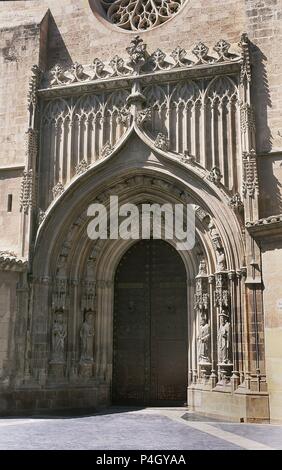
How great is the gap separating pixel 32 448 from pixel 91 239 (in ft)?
21.2

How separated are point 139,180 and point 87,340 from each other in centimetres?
388

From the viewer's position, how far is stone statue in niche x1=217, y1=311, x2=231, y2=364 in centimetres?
1173

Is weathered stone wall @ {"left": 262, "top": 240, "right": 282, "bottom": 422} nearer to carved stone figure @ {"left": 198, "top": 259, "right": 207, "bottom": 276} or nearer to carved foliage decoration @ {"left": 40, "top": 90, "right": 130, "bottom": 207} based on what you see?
carved stone figure @ {"left": 198, "top": 259, "right": 207, "bottom": 276}

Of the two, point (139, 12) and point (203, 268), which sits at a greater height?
point (139, 12)

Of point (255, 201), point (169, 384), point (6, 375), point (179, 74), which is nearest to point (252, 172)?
point (255, 201)

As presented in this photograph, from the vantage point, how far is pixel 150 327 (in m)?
13.7

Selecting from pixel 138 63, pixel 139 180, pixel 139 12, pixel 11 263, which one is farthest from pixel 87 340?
pixel 139 12

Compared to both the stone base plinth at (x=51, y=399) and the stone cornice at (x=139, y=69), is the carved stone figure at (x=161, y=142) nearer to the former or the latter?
the stone cornice at (x=139, y=69)

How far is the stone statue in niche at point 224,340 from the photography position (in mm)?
11727

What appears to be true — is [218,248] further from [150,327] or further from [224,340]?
[150,327]

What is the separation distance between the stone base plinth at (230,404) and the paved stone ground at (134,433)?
1.16ft

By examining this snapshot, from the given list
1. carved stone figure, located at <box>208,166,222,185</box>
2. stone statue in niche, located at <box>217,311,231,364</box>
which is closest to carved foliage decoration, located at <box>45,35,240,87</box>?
carved stone figure, located at <box>208,166,222,185</box>

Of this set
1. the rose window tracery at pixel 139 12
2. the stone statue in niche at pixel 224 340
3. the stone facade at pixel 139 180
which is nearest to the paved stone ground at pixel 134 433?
the stone facade at pixel 139 180

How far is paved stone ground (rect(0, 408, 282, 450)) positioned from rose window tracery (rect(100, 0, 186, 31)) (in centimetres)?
956
